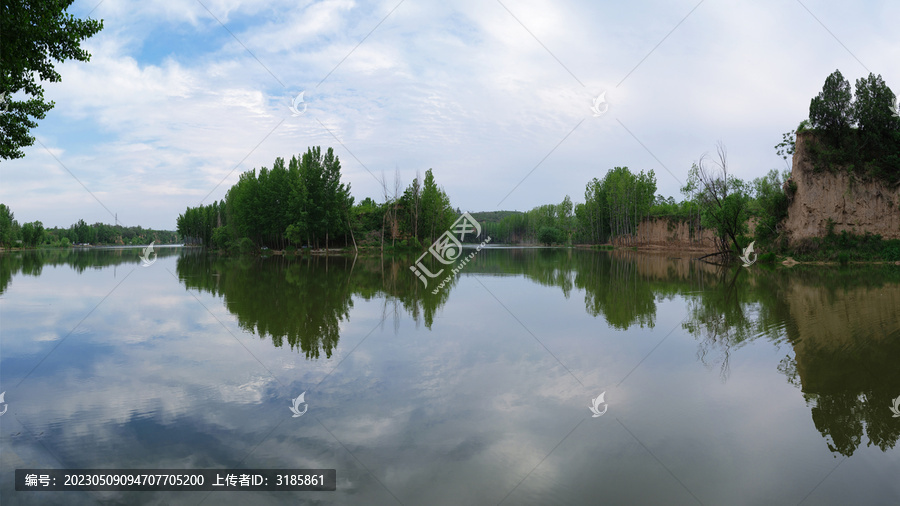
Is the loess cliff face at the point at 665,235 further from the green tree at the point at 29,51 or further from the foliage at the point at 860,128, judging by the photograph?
the green tree at the point at 29,51

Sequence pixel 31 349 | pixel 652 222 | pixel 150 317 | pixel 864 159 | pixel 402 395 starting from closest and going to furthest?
pixel 402 395 < pixel 31 349 < pixel 150 317 < pixel 864 159 < pixel 652 222

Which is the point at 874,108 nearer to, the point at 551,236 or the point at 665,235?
the point at 665,235

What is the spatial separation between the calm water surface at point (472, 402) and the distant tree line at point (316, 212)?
45.5 meters

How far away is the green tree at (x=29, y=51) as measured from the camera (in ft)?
32.2

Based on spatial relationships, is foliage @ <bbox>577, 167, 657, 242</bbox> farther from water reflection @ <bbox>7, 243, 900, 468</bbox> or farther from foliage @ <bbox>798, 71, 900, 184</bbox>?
water reflection @ <bbox>7, 243, 900, 468</bbox>

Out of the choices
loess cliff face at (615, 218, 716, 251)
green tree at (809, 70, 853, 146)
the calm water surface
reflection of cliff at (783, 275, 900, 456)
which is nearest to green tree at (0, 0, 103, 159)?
→ the calm water surface

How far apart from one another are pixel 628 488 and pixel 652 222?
80.9m

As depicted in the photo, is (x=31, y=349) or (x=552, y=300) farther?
(x=552, y=300)

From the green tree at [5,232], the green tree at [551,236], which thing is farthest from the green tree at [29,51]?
the green tree at [551,236]

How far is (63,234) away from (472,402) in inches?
6916

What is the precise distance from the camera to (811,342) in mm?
8438

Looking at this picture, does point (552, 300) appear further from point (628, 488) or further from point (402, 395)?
point (628, 488)

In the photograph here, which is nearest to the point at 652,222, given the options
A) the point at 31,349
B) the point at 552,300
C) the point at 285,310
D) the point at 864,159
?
the point at 864,159

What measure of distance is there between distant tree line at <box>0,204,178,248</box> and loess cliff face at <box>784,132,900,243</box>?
104137 mm
